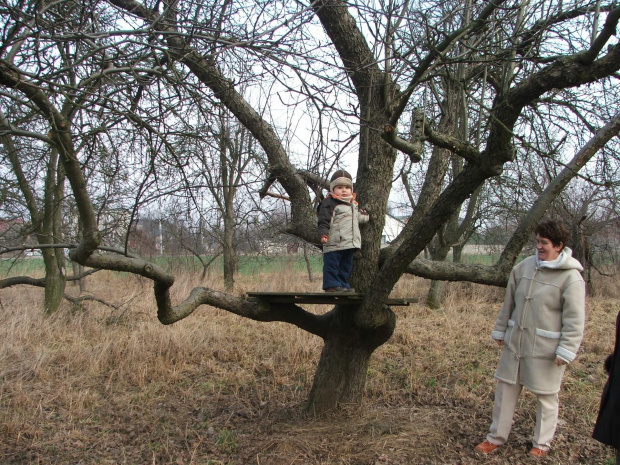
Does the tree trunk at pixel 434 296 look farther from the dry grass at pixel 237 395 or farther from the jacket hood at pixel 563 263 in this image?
the jacket hood at pixel 563 263

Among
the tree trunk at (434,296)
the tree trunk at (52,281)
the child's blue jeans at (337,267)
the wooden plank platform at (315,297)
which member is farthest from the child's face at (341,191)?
the tree trunk at (434,296)

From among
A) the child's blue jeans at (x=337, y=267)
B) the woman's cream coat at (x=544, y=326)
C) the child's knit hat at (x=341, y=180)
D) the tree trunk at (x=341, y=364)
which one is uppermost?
the child's knit hat at (x=341, y=180)

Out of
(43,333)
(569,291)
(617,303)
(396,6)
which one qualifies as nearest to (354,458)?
(569,291)

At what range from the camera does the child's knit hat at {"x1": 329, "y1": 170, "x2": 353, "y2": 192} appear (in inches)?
153

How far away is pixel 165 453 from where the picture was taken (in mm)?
3865

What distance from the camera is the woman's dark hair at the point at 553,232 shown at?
3.24 metres

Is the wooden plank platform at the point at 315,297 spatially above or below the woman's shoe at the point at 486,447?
above

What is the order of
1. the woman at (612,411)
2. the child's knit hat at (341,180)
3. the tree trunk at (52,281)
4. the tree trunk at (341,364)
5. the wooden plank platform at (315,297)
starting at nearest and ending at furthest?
the woman at (612,411), the wooden plank platform at (315,297), the child's knit hat at (341,180), the tree trunk at (341,364), the tree trunk at (52,281)

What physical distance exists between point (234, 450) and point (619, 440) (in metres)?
2.70

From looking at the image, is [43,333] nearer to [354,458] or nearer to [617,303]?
[354,458]

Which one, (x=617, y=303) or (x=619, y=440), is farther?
(x=617, y=303)

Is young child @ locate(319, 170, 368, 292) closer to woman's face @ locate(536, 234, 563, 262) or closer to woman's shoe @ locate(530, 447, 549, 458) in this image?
woman's face @ locate(536, 234, 563, 262)

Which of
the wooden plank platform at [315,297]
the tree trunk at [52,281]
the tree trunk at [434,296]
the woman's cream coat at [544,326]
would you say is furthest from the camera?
the tree trunk at [434,296]

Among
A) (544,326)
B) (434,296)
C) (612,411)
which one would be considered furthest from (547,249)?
(434,296)
